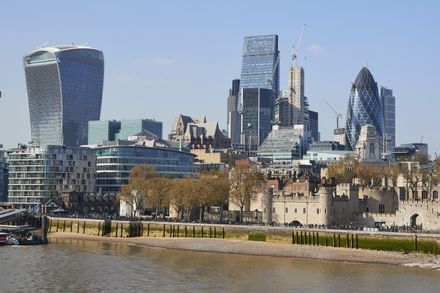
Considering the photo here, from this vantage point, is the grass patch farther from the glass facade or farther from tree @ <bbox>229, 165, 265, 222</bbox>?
the glass facade

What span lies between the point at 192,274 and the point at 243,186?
61063mm

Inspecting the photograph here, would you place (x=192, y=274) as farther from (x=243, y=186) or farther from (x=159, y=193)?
(x=159, y=193)

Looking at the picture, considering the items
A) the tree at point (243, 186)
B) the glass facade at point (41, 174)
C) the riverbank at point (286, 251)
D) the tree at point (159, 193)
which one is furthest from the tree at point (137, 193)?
the glass facade at point (41, 174)

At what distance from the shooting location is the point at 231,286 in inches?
3002

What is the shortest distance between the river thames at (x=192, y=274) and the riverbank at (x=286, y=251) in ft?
8.51

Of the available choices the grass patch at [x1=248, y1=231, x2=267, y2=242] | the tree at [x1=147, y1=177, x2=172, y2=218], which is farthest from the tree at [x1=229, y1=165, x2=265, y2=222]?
the grass patch at [x1=248, y1=231, x2=267, y2=242]

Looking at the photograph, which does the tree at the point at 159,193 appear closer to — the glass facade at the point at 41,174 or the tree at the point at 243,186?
the tree at the point at 243,186

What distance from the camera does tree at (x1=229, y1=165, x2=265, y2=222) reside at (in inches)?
5620

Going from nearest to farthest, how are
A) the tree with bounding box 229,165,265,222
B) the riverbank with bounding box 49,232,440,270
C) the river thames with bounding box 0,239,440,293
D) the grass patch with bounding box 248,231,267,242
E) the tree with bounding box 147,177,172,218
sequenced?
the river thames with bounding box 0,239,440,293, the riverbank with bounding box 49,232,440,270, the grass patch with bounding box 248,231,267,242, the tree with bounding box 229,165,265,222, the tree with bounding box 147,177,172,218

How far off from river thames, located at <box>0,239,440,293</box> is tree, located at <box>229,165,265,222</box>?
35.7 metres

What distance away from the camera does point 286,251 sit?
342 ft

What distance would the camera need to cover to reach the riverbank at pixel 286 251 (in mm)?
93312

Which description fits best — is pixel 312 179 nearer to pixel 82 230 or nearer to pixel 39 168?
pixel 82 230

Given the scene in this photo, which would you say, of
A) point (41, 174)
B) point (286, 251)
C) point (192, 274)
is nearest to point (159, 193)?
point (41, 174)
